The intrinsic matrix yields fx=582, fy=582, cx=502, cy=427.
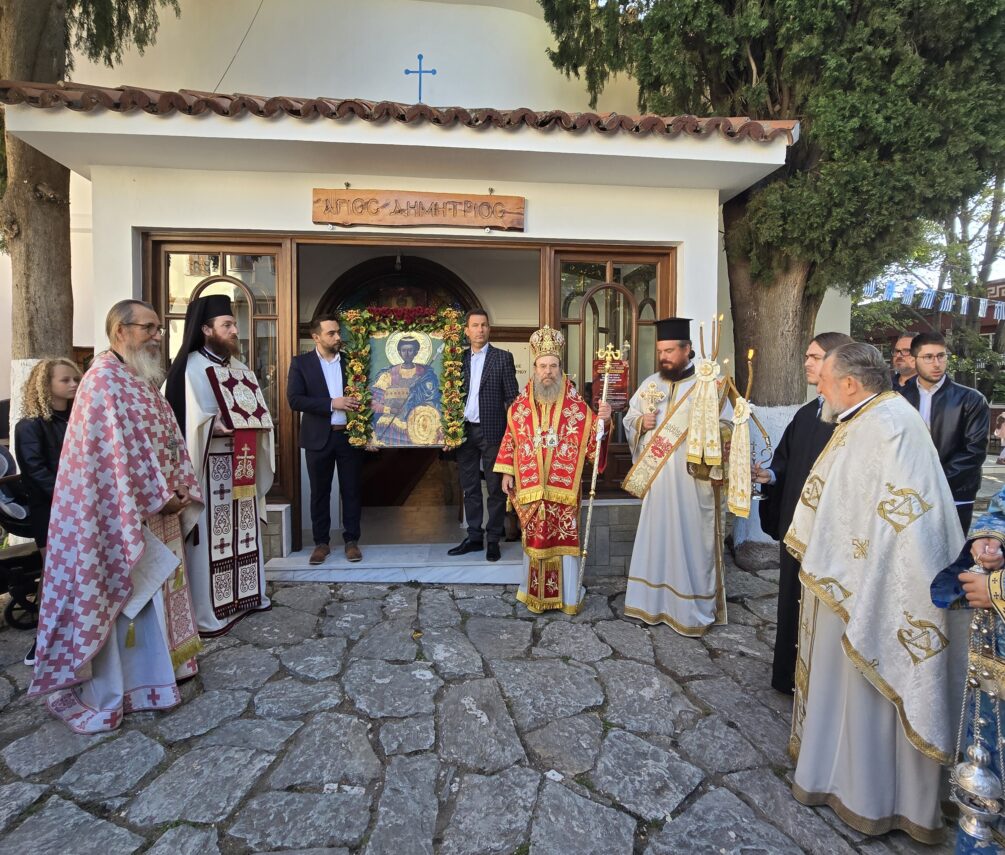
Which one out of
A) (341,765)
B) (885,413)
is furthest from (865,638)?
(341,765)

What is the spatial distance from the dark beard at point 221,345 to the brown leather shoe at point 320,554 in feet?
6.44

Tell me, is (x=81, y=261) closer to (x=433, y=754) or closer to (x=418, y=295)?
(x=418, y=295)

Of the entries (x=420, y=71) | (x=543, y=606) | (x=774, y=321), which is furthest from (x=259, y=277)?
(x=774, y=321)

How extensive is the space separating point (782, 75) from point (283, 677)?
272 inches

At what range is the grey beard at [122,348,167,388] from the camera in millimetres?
3311

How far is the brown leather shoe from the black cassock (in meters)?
3.72

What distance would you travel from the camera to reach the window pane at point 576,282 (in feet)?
19.6

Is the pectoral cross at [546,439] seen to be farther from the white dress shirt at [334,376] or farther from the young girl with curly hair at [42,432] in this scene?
the young girl with curly hair at [42,432]

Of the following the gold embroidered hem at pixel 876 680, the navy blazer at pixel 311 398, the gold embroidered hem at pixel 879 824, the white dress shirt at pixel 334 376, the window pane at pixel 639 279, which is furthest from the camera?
the window pane at pixel 639 279

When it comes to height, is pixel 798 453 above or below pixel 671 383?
below

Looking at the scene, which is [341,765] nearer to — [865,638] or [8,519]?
[865,638]

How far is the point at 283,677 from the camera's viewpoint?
11.5 ft

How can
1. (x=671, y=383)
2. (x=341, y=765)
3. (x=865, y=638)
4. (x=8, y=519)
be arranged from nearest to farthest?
(x=865, y=638)
(x=341, y=765)
(x=8, y=519)
(x=671, y=383)

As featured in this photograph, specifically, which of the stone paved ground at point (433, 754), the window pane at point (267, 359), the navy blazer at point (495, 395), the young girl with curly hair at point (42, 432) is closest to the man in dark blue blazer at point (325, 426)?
the window pane at point (267, 359)
